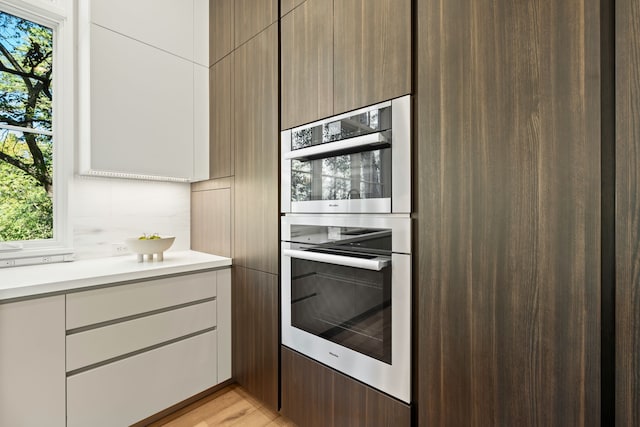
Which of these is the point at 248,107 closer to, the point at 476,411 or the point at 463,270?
the point at 463,270

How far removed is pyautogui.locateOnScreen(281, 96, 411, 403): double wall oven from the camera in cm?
117

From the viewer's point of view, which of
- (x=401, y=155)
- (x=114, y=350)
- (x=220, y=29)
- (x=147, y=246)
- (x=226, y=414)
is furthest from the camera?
(x=220, y=29)

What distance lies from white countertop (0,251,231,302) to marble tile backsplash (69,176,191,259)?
6.1 inches

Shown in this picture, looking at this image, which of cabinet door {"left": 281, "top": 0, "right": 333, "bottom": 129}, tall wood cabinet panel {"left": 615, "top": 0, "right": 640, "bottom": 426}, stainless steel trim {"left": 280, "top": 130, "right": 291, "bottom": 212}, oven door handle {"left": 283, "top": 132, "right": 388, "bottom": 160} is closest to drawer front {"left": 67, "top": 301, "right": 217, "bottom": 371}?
stainless steel trim {"left": 280, "top": 130, "right": 291, "bottom": 212}

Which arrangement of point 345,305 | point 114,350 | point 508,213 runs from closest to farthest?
point 508,213
point 345,305
point 114,350

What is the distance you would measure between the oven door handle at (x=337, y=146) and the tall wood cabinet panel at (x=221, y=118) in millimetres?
664

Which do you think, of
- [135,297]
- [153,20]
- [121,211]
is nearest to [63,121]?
[121,211]

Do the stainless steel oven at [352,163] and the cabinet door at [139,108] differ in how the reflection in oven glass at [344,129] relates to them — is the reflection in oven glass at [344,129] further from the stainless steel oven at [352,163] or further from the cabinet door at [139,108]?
the cabinet door at [139,108]

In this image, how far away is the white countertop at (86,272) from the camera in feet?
4.24

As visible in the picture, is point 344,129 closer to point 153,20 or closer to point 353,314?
point 353,314

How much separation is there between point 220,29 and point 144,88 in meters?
0.69

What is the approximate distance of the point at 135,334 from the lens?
1580mm

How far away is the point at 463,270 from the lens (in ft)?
3.30

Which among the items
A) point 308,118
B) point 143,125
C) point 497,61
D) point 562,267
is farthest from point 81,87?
point 562,267
